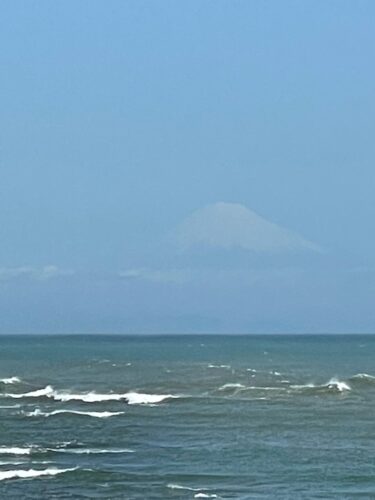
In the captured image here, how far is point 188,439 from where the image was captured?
210 feet

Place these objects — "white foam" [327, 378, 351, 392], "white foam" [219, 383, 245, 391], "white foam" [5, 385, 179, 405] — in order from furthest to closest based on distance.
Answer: "white foam" [219, 383, 245, 391]
"white foam" [327, 378, 351, 392]
"white foam" [5, 385, 179, 405]

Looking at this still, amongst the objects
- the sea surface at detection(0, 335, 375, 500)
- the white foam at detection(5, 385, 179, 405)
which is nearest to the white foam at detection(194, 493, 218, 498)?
the sea surface at detection(0, 335, 375, 500)

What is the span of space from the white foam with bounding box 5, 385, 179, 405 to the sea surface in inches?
4.0

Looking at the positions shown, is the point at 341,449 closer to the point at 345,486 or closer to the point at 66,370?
the point at 345,486

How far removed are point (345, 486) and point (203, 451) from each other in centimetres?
1087

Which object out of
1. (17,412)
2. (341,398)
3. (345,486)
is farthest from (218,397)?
(345,486)

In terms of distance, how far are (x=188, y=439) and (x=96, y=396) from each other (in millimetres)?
26160

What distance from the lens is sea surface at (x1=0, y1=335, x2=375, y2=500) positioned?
49812 millimetres

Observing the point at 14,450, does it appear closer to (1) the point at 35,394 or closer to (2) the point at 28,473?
(2) the point at 28,473

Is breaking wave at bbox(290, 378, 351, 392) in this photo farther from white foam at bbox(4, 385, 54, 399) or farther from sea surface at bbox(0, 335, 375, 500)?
white foam at bbox(4, 385, 54, 399)

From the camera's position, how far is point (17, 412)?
Answer: 257 feet

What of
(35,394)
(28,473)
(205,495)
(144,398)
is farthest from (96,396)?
(205,495)

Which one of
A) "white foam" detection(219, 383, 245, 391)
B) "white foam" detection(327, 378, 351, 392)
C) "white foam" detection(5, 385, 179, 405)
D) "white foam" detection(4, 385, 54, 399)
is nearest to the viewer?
"white foam" detection(5, 385, 179, 405)

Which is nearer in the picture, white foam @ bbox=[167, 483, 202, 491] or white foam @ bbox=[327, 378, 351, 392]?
white foam @ bbox=[167, 483, 202, 491]
